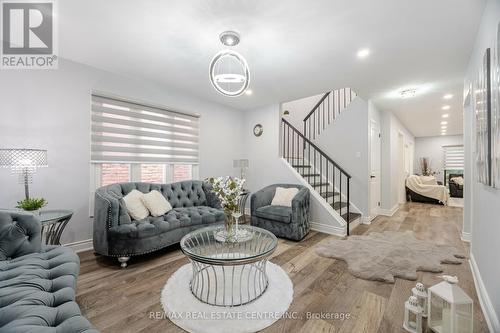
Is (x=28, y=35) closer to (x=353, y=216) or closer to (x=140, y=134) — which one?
(x=140, y=134)

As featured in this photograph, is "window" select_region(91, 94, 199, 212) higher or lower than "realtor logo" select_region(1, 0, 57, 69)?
lower

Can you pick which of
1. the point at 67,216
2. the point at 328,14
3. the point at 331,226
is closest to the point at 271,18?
the point at 328,14

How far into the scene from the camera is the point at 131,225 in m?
2.68

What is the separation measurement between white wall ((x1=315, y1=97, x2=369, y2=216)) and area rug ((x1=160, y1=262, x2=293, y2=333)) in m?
3.19

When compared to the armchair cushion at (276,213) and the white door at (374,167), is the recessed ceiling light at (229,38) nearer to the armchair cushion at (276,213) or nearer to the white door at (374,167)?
the armchair cushion at (276,213)

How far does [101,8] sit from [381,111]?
5749 mm

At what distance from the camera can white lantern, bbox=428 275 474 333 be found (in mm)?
1404

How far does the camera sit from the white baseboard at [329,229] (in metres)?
3.85

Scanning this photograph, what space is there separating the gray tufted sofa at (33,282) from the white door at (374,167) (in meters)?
5.03

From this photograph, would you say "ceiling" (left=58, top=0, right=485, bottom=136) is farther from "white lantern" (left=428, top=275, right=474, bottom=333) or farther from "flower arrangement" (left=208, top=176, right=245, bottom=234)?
"white lantern" (left=428, top=275, right=474, bottom=333)

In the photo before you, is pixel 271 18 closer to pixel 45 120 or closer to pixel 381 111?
pixel 45 120

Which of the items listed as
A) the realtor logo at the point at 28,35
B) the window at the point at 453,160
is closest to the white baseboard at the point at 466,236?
the realtor logo at the point at 28,35

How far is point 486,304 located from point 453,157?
10.1 meters

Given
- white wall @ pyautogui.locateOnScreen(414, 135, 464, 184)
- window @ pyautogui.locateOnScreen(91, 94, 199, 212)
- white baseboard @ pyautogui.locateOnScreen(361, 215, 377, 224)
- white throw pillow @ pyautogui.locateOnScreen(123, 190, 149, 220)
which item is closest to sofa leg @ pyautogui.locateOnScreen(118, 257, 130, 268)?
white throw pillow @ pyautogui.locateOnScreen(123, 190, 149, 220)
